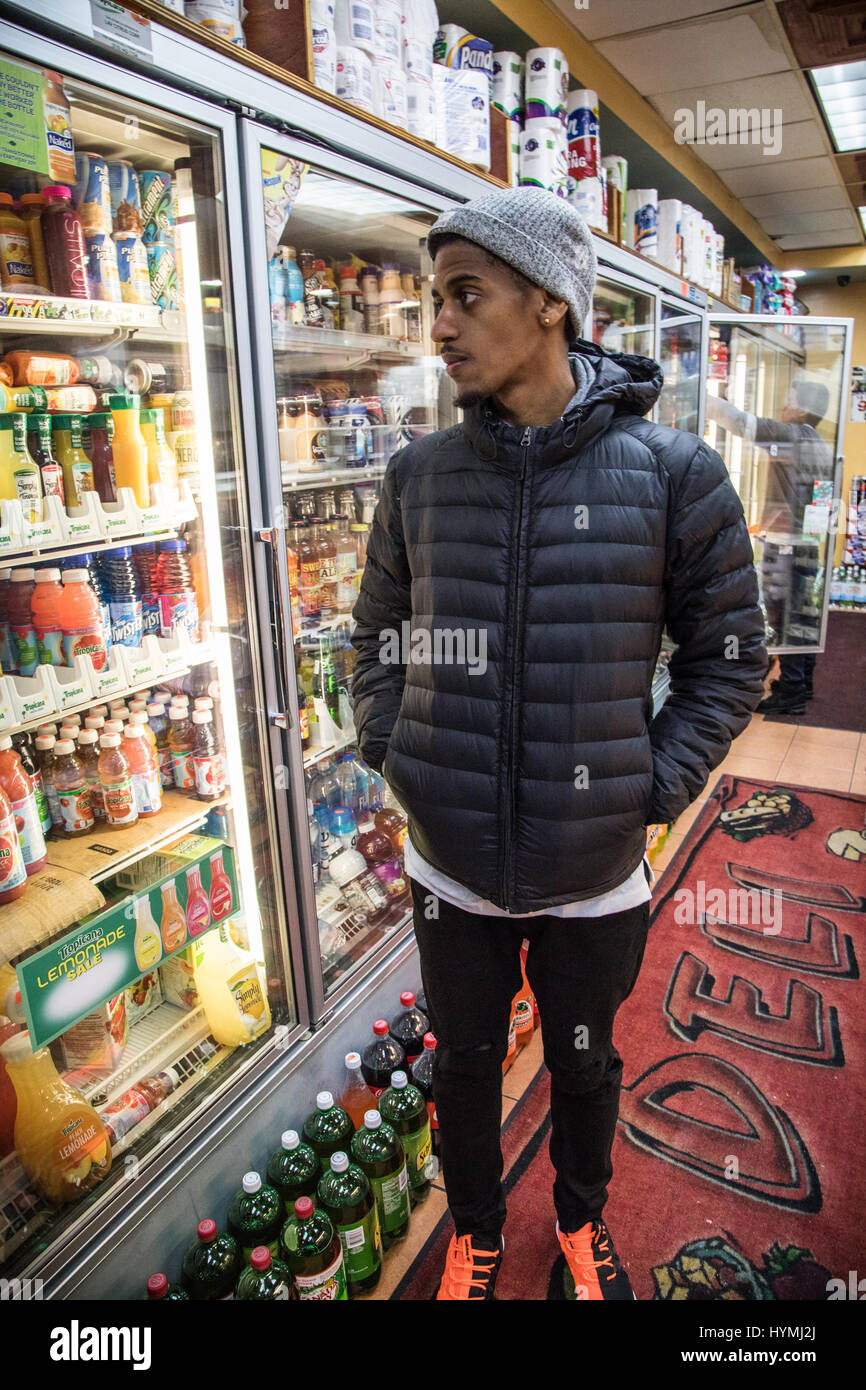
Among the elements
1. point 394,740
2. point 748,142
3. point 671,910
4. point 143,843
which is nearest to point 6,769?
point 143,843

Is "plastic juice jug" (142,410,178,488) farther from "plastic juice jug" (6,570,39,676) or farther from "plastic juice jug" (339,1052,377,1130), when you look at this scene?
"plastic juice jug" (339,1052,377,1130)

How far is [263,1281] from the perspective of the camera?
1614 millimetres

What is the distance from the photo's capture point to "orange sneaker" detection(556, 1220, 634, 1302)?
66.6 inches

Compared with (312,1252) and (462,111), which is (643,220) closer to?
(462,111)

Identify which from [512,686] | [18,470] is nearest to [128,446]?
[18,470]

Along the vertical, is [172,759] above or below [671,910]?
above

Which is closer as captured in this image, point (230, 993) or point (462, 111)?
point (230, 993)

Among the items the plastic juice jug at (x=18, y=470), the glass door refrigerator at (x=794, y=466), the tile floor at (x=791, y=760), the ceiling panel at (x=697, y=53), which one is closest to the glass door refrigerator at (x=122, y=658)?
the plastic juice jug at (x=18, y=470)

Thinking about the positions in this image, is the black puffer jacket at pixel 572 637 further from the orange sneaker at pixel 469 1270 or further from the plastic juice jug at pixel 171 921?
the orange sneaker at pixel 469 1270

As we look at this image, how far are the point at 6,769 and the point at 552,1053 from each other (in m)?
1.18

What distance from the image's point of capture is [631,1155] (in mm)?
2121

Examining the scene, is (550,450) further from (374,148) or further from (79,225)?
(374,148)

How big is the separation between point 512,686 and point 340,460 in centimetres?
139

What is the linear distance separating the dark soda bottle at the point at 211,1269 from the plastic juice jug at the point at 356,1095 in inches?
18.2
